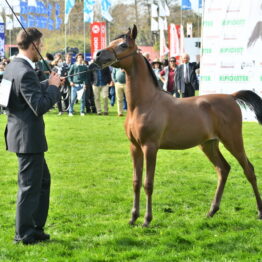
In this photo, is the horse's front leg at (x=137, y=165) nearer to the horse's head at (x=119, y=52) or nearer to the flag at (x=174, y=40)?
the horse's head at (x=119, y=52)

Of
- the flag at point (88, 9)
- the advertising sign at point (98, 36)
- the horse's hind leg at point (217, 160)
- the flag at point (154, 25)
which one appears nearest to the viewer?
the horse's hind leg at point (217, 160)

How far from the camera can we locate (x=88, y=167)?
1028 centimetres

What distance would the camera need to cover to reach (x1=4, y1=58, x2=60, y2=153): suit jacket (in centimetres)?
512

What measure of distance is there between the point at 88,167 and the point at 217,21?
18.7 ft

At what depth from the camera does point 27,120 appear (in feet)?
17.2

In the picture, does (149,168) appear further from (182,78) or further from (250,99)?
(182,78)

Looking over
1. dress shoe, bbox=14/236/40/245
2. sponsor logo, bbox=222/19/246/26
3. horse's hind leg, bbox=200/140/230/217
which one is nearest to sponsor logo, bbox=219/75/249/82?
sponsor logo, bbox=222/19/246/26

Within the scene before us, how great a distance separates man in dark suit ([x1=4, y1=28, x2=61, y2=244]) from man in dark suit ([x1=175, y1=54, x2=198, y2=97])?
1283cm

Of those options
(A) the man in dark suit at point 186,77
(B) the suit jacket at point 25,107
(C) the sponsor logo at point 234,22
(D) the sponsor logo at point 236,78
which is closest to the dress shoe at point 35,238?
(B) the suit jacket at point 25,107

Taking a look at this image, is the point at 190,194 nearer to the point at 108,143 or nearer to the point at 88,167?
the point at 88,167

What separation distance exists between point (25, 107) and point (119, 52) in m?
1.51

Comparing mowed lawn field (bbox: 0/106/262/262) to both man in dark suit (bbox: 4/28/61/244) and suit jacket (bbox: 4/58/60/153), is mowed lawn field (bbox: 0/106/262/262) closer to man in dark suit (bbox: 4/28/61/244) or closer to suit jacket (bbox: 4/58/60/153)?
man in dark suit (bbox: 4/28/61/244)

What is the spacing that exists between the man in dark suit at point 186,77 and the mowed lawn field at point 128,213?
6034mm

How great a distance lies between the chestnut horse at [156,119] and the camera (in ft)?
20.4
